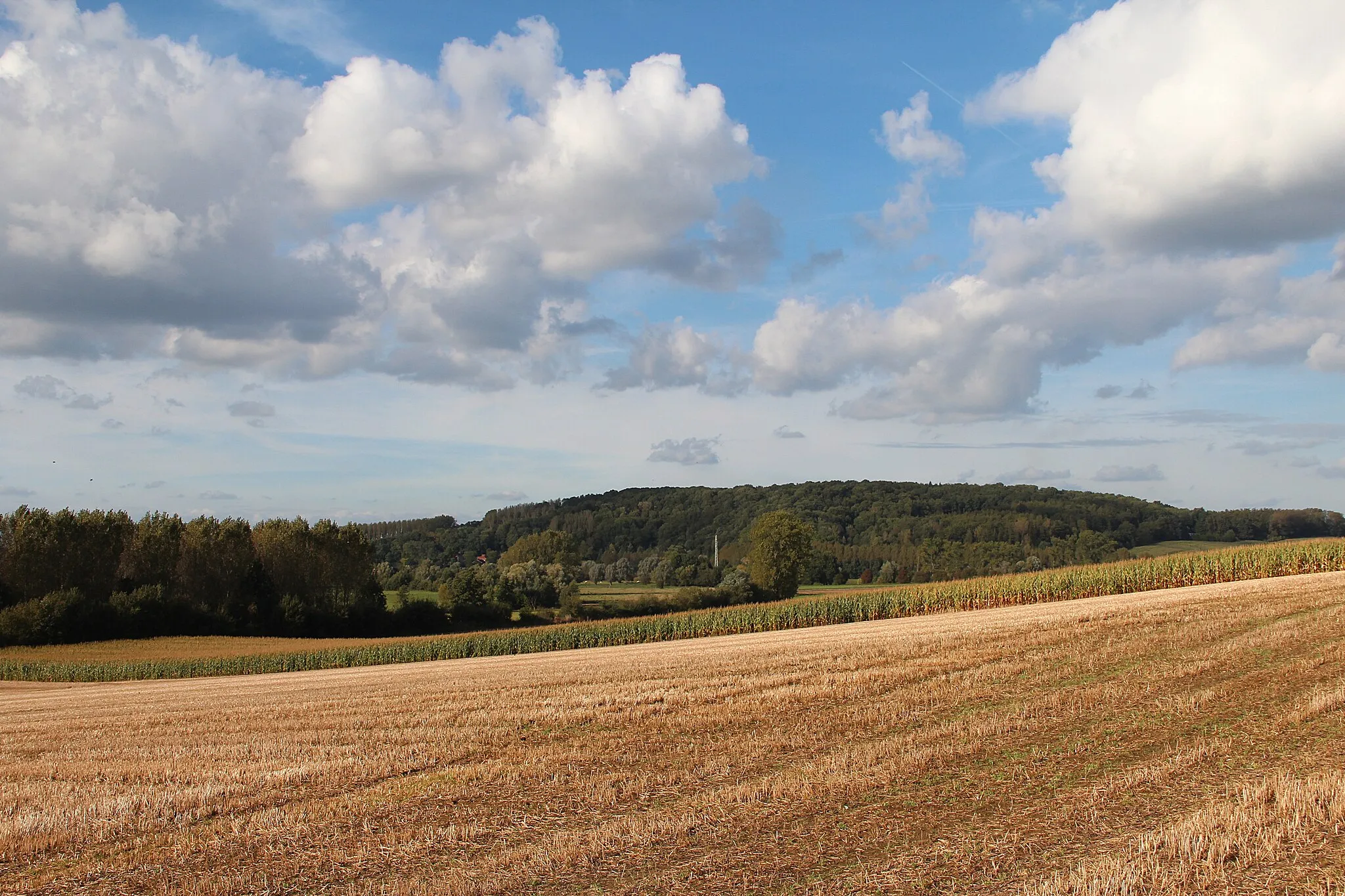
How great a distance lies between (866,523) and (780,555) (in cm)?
6104

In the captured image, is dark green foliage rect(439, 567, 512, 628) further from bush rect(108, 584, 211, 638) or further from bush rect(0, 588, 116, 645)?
bush rect(0, 588, 116, 645)

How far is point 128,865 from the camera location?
28.3 feet

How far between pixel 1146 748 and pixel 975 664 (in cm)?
732

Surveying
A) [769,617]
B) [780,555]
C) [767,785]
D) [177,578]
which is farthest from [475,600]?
[767,785]

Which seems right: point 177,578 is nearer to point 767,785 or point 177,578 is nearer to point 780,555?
point 780,555

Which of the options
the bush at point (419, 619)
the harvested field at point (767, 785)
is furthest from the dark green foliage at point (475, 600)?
the harvested field at point (767, 785)

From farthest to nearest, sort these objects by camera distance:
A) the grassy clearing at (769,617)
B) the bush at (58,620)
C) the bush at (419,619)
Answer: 1. the bush at (419,619)
2. the bush at (58,620)
3. the grassy clearing at (769,617)

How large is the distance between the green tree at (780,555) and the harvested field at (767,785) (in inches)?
2786

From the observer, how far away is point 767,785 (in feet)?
33.2

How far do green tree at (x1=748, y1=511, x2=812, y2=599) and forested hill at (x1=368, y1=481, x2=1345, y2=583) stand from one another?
774 inches

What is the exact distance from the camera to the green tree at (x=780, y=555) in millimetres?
90375

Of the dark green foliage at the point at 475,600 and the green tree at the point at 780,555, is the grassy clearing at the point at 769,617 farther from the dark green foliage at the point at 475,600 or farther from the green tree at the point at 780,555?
the green tree at the point at 780,555

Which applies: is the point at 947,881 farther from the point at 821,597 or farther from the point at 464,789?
the point at 821,597

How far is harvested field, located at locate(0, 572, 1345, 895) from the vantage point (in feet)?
25.1
